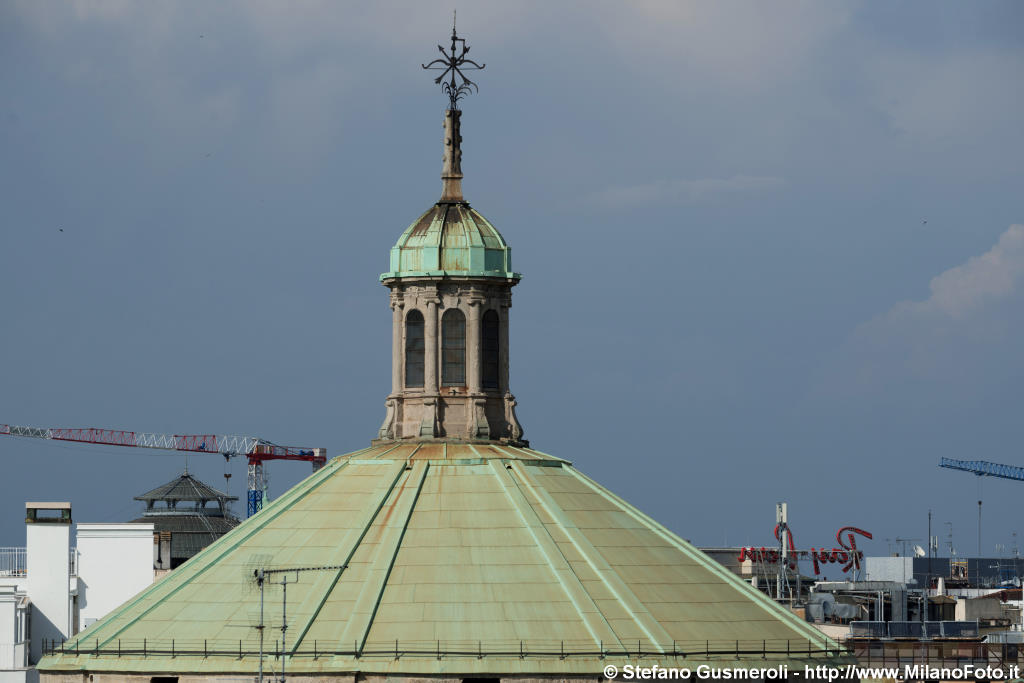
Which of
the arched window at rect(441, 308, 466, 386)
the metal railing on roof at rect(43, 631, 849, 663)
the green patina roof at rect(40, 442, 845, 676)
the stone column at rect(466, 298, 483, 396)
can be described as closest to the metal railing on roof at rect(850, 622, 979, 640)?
the green patina roof at rect(40, 442, 845, 676)

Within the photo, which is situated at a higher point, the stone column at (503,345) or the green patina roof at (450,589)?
the stone column at (503,345)

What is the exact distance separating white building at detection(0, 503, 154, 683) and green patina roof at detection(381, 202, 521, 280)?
115 feet

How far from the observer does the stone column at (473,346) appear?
9994cm

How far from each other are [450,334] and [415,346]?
166cm

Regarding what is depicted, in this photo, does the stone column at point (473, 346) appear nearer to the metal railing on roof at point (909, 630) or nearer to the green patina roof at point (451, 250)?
the green patina roof at point (451, 250)

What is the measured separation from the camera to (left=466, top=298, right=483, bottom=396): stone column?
99.9 m

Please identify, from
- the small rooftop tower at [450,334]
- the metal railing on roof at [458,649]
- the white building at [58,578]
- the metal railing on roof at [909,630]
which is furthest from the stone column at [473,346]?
the metal railing on roof at [909,630]

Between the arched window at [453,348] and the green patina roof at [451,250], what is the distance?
2.04 meters

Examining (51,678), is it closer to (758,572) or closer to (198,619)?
(198,619)

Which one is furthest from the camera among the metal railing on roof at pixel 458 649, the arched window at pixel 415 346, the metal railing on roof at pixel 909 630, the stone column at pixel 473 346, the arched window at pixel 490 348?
the metal railing on roof at pixel 909 630

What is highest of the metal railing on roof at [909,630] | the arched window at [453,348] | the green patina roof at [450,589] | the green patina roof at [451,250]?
the green patina roof at [451,250]

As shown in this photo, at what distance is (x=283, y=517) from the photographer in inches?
3873

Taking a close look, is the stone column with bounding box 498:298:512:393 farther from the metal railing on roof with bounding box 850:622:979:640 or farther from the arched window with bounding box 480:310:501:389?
the metal railing on roof with bounding box 850:622:979:640

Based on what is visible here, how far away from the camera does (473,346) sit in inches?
3935
